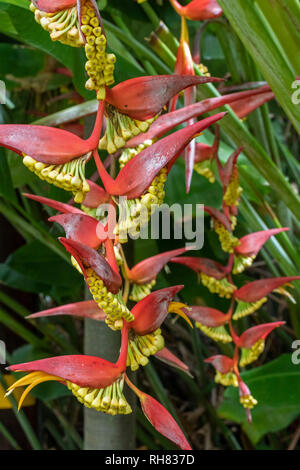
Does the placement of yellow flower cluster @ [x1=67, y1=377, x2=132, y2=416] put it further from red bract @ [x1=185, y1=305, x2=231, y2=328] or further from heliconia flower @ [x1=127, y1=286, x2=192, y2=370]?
red bract @ [x1=185, y1=305, x2=231, y2=328]

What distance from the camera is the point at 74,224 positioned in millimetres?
187

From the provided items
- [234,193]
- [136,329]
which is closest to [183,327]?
[234,193]

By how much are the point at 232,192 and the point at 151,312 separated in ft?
0.51

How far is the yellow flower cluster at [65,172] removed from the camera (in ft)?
0.58

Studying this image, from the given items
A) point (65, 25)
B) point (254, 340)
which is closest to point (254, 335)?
point (254, 340)

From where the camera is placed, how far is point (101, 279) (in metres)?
0.17

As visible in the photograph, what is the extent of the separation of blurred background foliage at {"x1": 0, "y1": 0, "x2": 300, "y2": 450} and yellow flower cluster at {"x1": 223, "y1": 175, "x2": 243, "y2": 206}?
0.13 feet

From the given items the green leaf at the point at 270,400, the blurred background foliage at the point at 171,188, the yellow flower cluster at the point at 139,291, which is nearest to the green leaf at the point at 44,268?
the blurred background foliage at the point at 171,188

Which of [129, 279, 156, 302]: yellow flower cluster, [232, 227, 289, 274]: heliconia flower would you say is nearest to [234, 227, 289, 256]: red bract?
[232, 227, 289, 274]: heliconia flower

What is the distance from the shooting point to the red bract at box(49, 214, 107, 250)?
0.61ft

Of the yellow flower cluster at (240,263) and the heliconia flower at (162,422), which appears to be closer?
the heliconia flower at (162,422)

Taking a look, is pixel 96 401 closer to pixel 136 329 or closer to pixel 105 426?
pixel 136 329

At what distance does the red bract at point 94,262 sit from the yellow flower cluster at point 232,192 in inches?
6.5

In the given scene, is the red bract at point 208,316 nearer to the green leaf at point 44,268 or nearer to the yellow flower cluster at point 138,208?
the yellow flower cluster at point 138,208
